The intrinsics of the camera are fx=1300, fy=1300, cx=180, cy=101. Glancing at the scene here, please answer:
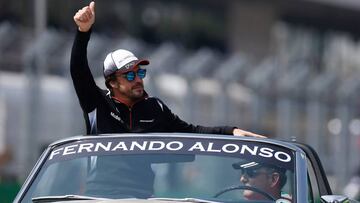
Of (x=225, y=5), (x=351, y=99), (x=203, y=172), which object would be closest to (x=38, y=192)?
(x=203, y=172)

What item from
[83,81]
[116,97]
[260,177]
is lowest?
[260,177]

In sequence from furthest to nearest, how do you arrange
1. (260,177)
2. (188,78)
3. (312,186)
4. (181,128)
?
1. (188,78)
2. (181,128)
3. (312,186)
4. (260,177)

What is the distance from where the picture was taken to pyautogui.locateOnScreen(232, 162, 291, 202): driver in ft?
22.5

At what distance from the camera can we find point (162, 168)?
6965 mm

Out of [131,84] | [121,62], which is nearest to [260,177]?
[131,84]

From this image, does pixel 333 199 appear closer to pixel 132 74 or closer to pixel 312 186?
pixel 312 186

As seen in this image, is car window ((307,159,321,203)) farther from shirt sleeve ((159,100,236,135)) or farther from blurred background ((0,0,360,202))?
blurred background ((0,0,360,202))

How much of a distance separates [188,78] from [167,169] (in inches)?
615

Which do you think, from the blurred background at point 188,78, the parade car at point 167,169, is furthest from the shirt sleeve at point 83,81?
the blurred background at point 188,78

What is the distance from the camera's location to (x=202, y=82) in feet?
76.0

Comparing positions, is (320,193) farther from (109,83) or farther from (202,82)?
(202,82)

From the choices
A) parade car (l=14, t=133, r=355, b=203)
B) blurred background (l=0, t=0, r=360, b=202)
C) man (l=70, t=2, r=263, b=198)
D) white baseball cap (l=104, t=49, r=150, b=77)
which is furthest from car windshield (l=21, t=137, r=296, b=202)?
blurred background (l=0, t=0, r=360, b=202)

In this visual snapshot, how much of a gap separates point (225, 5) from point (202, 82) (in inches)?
763

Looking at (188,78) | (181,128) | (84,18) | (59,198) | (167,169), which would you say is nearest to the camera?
(59,198)
